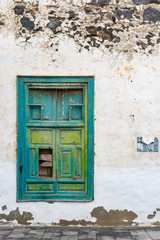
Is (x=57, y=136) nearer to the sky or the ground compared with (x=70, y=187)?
nearer to the sky

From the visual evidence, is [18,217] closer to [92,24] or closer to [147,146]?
[147,146]

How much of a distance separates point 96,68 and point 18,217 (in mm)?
2570

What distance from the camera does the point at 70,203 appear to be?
4.13 metres

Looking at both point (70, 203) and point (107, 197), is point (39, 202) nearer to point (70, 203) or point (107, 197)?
point (70, 203)

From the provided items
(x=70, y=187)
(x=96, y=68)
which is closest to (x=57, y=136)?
(x=70, y=187)

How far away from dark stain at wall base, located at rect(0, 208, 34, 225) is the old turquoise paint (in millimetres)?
223

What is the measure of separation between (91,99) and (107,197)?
1.52 m

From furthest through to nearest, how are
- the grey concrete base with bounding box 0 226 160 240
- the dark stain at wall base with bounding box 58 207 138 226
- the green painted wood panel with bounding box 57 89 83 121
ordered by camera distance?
1. the green painted wood panel with bounding box 57 89 83 121
2. the dark stain at wall base with bounding box 58 207 138 226
3. the grey concrete base with bounding box 0 226 160 240

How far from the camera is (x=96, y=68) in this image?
4.12m

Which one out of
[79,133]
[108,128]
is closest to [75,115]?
[79,133]

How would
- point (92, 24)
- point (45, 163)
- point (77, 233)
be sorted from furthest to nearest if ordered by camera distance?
point (45, 163) < point (92, 24) < point (77, 233)

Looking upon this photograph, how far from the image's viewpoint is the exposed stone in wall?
411cm

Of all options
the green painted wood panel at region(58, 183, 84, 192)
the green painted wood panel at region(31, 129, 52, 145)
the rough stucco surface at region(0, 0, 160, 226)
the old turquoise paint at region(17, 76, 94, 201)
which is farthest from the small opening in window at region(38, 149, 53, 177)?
the rough stucco surface at region(0, 0, 160, 226)

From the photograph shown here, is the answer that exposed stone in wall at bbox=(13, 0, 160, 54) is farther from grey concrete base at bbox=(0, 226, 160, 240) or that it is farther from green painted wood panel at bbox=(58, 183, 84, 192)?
grey concrete base at bbox=(0, 226, 160, 240)
